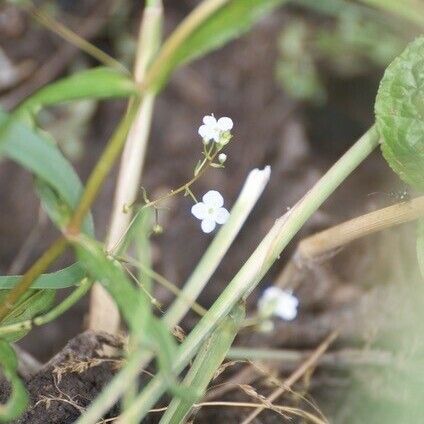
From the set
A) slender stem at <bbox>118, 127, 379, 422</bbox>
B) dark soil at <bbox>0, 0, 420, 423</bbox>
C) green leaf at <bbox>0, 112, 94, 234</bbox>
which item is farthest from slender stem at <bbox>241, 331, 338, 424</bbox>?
green leaf at <bbox>0, 112, 94, 234</bbox>

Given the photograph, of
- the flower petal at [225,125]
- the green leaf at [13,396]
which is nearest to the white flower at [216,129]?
the flower petal at [225,125]

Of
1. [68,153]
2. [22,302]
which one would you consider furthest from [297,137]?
[22,302]

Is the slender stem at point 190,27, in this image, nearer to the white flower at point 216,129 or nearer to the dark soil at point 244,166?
the white flower at point 216,129

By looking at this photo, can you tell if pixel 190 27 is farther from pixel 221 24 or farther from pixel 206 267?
pixel 206 267

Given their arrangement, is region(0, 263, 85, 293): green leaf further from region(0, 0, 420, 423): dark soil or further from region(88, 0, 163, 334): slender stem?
region(0, 0, 420, 423): dark soil

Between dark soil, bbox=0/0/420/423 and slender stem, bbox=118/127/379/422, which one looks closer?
slender stem, bbox=118/127/379/422
